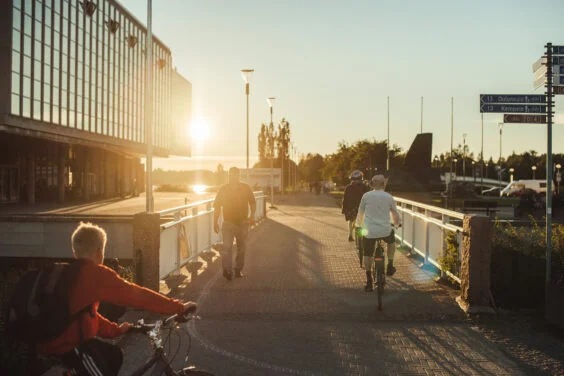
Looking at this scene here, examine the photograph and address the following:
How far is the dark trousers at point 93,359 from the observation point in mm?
3152

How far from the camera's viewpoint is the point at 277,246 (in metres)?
15.7

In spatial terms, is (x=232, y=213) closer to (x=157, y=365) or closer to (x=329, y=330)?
(x=329, y=330)

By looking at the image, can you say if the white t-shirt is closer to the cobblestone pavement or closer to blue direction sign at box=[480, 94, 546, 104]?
the cobblestone pavement

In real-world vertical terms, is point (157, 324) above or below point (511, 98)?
below

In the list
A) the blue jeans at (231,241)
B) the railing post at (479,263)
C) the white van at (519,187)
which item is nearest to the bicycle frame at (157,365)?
the railing post at (479,263)

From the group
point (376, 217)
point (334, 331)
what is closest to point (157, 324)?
point (334, 331)

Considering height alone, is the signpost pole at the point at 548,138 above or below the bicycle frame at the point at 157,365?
above

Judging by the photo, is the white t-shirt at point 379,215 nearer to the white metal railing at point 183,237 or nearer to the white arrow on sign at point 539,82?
the white arrow on sign at point 539,82

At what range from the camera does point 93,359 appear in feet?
10.4

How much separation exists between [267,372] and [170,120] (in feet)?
281

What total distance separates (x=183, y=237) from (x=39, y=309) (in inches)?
310

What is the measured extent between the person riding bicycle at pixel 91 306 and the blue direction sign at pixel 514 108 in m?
6.32

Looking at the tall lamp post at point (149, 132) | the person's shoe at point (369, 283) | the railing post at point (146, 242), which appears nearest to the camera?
the railing post at point (146, 242)

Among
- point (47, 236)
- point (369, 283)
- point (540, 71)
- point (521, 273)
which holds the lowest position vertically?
point (47, 236)
